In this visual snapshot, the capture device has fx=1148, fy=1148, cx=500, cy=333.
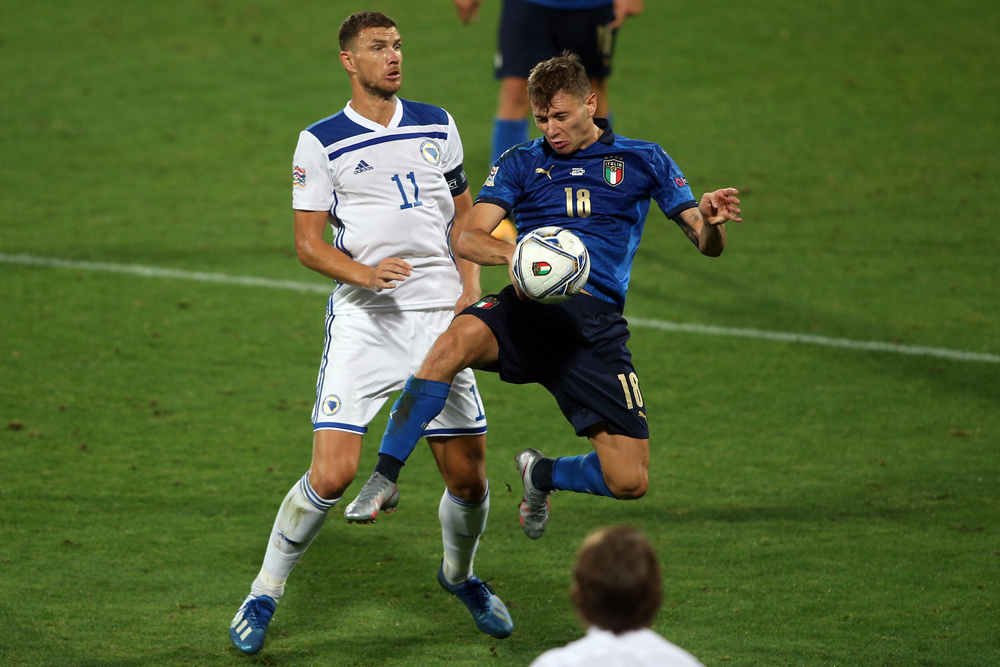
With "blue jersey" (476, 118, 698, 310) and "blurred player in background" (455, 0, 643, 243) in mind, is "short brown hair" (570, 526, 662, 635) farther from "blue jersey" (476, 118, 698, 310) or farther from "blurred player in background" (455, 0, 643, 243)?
"blurred player in background" (455, 0, 643, 243)

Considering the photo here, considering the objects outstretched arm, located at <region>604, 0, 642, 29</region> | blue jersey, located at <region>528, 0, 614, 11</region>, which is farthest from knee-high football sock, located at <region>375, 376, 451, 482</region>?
outstretched arm, located at <region>604, 0, 642, 29</region>

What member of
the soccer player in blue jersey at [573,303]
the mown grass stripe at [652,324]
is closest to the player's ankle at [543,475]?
the soccer player in blue jersey at [573,303]

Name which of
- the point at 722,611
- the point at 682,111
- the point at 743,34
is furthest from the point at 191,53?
the point at 722,611

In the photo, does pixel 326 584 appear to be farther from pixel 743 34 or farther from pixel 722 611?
pixel 743 34

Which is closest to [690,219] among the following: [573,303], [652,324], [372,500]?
[573,303]

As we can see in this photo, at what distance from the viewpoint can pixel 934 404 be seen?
675cm

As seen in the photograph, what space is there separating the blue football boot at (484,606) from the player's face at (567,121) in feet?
5.76

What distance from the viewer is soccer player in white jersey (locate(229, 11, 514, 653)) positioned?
4.22m

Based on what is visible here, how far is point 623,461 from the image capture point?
4.14 metres

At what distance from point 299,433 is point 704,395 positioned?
238cm

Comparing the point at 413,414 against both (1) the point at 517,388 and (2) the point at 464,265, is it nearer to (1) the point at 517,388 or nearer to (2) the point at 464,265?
(2) the point at 464,265

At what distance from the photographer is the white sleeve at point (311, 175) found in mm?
4301

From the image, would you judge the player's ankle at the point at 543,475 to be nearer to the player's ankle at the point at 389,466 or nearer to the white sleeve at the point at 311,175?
the player's ankle at the point at 389,466

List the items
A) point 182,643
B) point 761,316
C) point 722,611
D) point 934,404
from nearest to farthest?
point 182,643
point 722,611
point 934,404
point 761,316
